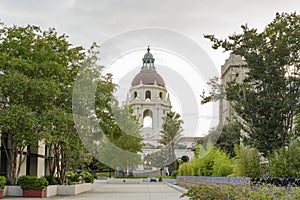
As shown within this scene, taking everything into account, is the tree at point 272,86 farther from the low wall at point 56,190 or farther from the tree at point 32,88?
the low wall at point 56,190

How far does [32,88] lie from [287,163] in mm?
11190

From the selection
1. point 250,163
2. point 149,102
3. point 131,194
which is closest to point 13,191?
point 131,194

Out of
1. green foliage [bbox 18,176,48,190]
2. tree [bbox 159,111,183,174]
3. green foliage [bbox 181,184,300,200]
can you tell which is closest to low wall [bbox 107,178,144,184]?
tree [bbox 159,111,183,174]

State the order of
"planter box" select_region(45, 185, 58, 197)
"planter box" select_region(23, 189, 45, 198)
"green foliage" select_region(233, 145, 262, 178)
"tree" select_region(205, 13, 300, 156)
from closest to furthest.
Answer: "tree" select_region(205, 13, 300, 156), "green foliage" select_region(233, 145, 262, 178), "planter box" select_region(23, 189, 45, 198), "planter box" select_region(45, 185, 58, 197)

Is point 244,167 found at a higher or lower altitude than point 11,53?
lower

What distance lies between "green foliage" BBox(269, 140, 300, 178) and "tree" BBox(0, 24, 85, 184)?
10068 mm

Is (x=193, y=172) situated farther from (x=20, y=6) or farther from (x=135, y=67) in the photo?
(x=20, y=6)

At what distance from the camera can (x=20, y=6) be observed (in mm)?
17422

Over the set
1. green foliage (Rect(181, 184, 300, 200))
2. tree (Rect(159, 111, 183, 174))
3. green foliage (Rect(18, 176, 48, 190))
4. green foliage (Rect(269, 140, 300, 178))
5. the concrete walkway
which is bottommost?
the concrete walkway

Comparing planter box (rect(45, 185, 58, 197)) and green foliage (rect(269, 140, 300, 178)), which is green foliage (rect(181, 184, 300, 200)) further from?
planter box (rect(45, 185, 58, 197))

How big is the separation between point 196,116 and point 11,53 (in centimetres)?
1119

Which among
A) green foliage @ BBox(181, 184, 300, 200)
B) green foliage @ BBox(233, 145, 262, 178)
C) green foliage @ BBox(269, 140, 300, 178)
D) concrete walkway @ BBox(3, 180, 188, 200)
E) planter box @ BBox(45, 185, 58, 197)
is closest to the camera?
green foliage @ BBox(181, 184, 300, 200)

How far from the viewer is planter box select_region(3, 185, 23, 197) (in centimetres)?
2181

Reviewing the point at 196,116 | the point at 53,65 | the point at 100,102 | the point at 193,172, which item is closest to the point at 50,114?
the point at 53,65
